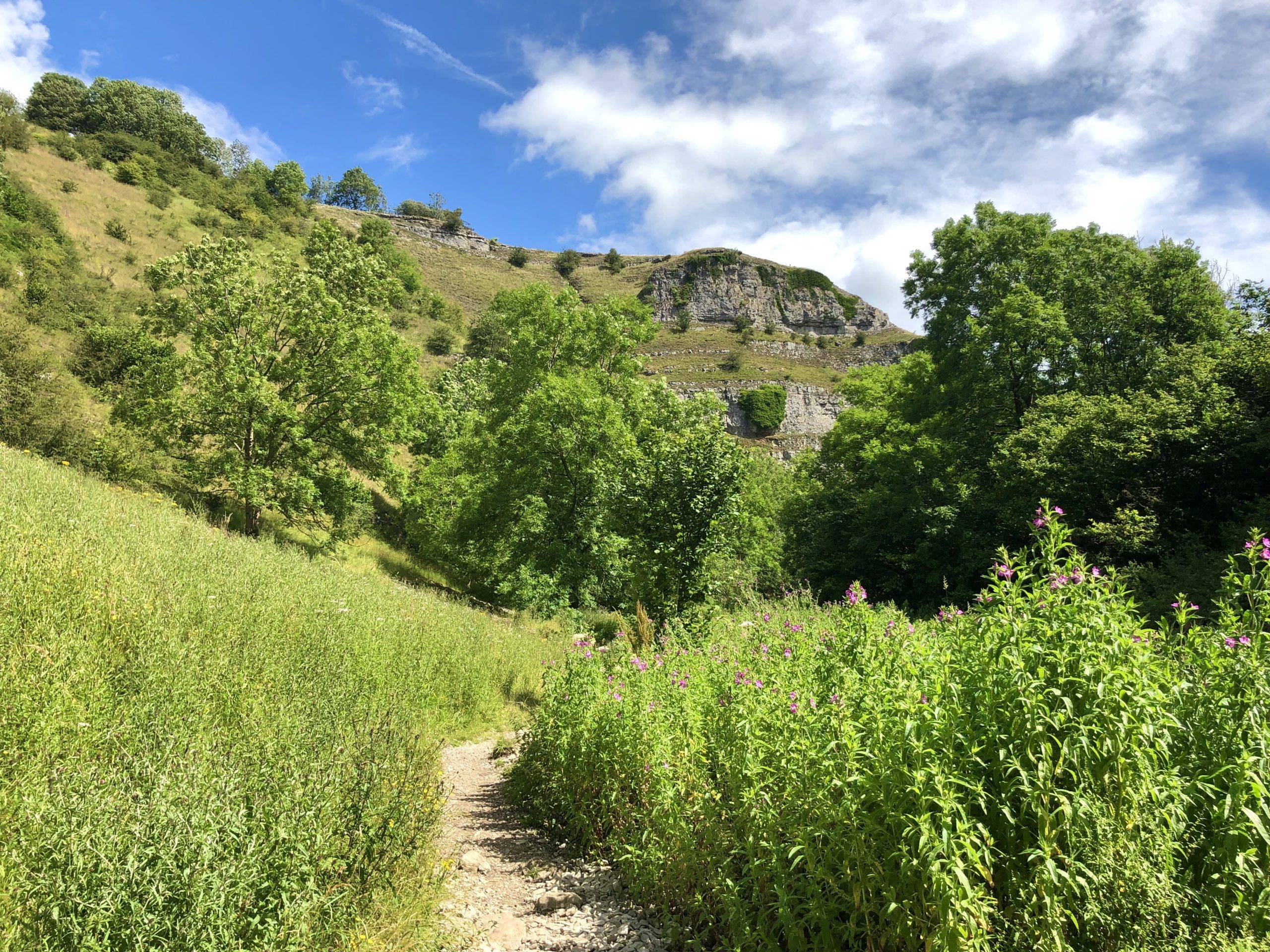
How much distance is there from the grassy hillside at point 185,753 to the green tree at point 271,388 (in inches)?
360

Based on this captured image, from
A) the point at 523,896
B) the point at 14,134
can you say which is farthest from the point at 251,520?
the point at 14,134

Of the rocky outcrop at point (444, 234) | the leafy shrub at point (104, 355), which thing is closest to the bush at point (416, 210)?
the rocky outcrop at point (444, 234)

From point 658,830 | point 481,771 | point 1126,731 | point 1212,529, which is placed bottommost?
point 481,771

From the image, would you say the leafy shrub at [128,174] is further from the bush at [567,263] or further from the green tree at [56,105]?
the bush at [567,263]

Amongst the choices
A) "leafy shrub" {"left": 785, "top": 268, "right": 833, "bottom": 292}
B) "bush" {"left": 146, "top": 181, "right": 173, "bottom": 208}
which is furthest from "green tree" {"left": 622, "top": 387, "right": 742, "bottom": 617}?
"leafy shrub" {"left": 785, "top": 268, "right": 833, "bottom": 292}

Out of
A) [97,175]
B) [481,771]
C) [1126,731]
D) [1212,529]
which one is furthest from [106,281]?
[1212,529]

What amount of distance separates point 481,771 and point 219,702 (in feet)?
13.9

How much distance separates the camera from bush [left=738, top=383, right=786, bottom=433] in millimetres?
85062

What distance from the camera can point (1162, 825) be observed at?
8.25ft

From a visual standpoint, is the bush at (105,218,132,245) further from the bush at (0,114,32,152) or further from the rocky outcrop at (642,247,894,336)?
the rocky outcrop at (642,247,894,336)

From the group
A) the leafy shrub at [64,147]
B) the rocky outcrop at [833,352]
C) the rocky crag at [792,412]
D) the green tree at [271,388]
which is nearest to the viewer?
the green tree at [271,388]

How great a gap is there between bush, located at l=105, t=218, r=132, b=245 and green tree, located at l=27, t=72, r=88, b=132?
2999cm

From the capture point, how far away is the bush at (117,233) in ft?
134

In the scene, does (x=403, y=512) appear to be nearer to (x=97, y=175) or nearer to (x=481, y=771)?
(x=481, y=771)
